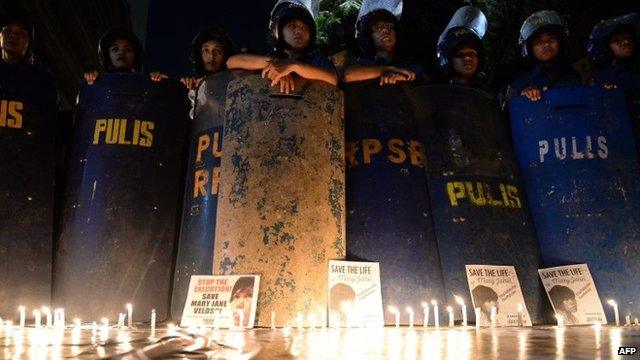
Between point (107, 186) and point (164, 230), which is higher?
point (107, 186)

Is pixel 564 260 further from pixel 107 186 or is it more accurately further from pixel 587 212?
pixel 107 186

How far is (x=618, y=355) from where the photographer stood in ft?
6.61

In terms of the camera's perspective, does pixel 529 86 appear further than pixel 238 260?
Yes

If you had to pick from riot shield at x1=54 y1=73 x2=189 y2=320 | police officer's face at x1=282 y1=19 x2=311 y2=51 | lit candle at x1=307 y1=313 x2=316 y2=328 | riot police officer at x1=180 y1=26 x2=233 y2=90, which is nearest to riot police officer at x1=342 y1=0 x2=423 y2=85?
police officer's face at x1=282 y1=19 x2=311 y2=51

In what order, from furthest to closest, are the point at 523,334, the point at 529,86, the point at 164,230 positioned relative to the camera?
the point at 529,86
the point at 164,230
the point at 523,334

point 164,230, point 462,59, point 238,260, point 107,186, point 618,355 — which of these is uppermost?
point 462,59

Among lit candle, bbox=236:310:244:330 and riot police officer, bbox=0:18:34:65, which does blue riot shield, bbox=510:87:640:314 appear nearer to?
lit candle, bbox=236:310:244:330

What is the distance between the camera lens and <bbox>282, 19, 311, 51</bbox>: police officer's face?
4.54 meters

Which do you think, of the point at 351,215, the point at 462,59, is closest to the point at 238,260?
the point at 351,215

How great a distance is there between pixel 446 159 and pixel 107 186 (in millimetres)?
2848

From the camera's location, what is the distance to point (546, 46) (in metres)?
5.14

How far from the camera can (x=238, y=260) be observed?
11.2ft

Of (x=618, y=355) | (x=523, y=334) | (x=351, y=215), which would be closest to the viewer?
(x=618, y=355)

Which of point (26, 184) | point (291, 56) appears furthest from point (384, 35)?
point (26, 184)
